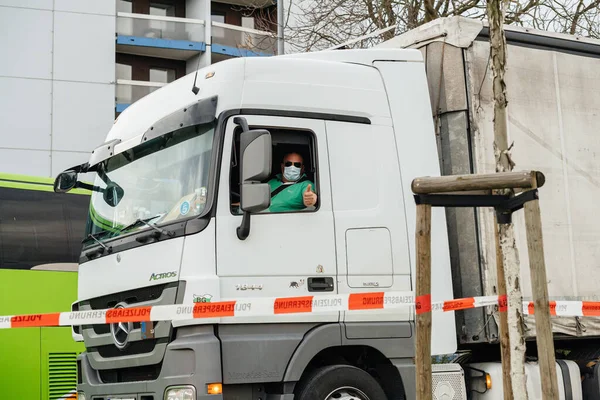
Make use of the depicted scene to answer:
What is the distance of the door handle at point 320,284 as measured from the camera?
6.65 m

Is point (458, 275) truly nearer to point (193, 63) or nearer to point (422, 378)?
point (422, 378)

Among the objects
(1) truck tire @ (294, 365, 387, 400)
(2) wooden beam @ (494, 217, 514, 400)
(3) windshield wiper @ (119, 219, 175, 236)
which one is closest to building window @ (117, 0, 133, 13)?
(3) windshield wiper @ (119, 219, 175, 236)

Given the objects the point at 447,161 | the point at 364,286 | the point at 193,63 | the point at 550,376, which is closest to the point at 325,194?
the point at 364,286

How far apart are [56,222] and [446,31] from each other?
5.17 metres

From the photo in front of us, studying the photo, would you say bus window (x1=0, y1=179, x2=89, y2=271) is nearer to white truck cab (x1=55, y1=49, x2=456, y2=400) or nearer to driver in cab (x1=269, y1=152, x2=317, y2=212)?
white truck cab (x1=55, y1=49, x2=456, y2=400)

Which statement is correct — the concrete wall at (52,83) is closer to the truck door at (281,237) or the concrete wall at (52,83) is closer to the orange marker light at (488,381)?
the truck door at (281,237)

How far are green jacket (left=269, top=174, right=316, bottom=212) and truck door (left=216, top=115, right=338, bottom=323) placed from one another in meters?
0.04

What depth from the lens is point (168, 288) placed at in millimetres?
6402

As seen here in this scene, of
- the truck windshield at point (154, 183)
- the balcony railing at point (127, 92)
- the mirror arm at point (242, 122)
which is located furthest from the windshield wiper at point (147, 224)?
the balcony railing at point (127, 92)

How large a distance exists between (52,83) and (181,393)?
25.5 meters

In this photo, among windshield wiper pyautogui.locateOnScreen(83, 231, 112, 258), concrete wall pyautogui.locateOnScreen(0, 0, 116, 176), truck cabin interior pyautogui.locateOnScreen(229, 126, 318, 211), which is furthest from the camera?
concrete wall pyautogui.locateOnScreen(0, 0, 116, 176)

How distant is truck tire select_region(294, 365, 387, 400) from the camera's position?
21.4ft

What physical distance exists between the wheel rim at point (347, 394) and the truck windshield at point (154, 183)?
1.64 metres

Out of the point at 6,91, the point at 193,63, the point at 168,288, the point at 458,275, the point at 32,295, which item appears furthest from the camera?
the point at 193,63
